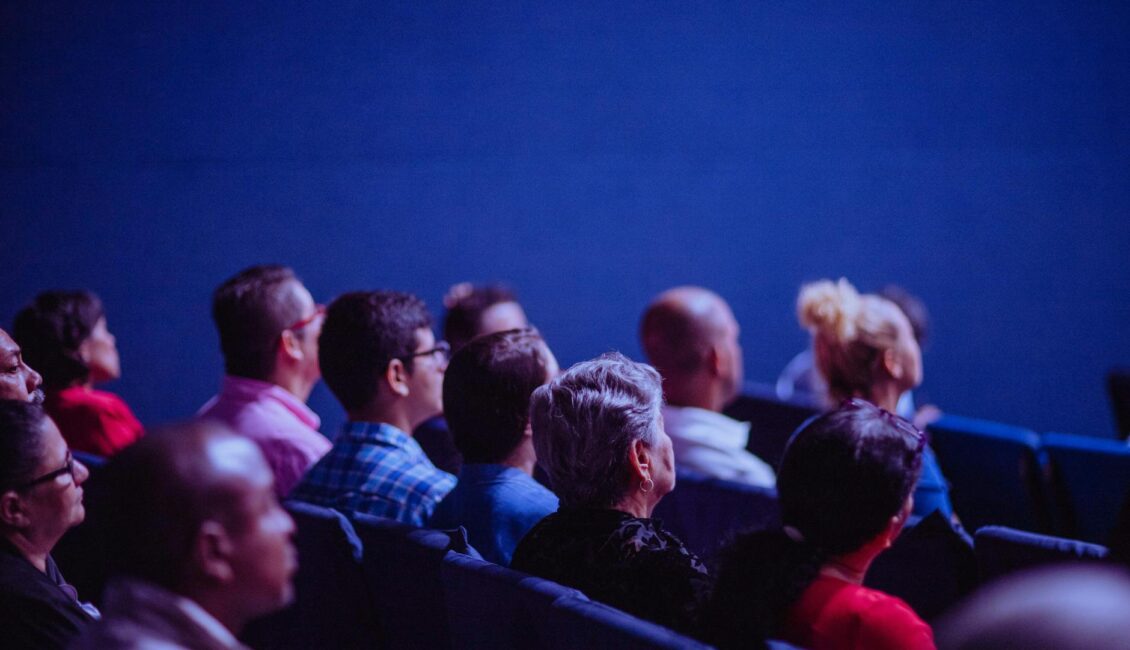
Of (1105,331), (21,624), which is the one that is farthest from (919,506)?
(1105,331)

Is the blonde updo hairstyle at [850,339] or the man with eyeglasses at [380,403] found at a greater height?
the blonde updo hairstyle at [850,339]

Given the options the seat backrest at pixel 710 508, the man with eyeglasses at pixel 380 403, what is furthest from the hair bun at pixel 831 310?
the man with eyeglasses at pixel 380 403

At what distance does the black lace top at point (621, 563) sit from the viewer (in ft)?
6.32

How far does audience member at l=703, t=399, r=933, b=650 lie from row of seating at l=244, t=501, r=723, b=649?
232mm

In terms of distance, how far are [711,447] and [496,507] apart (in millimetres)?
1127

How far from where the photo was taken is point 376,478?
280cm

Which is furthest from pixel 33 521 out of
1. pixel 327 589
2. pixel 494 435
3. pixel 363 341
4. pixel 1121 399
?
pixel 1121 399

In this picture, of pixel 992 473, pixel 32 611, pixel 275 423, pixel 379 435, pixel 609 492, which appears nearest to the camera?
pixel 32 611

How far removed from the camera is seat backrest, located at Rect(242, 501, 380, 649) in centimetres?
248

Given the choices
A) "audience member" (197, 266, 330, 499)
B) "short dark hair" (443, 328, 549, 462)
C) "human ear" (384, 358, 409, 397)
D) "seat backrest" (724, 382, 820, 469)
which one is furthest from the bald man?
"audience member" (197, 266, 330, 499)

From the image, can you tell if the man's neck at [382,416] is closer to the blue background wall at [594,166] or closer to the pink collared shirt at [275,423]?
the pink collared shirt at [275,423]

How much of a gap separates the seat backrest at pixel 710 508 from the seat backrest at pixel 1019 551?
49 centimetres

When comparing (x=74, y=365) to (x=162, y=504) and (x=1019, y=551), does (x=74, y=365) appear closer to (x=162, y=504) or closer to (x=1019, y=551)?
(x=162, y=504)

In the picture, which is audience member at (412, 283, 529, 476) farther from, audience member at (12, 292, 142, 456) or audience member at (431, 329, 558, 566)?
audience member at (431, 329, 558, 566)
